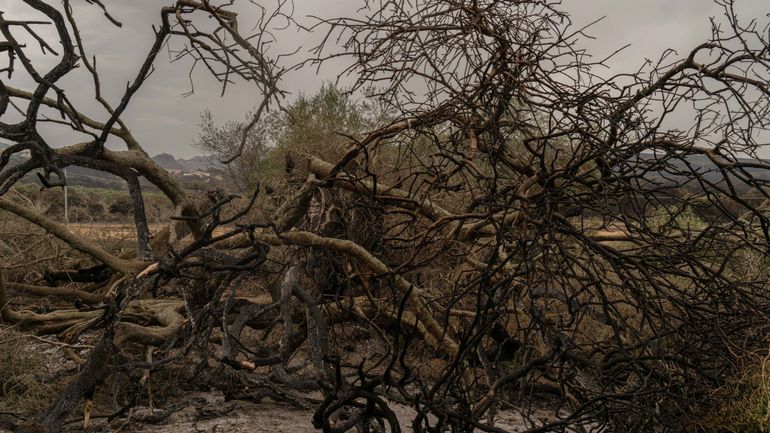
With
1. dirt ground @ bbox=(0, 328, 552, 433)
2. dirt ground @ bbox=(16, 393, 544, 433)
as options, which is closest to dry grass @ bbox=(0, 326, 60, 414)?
dirt ground @ bbox=(0, 328, 552, 433)

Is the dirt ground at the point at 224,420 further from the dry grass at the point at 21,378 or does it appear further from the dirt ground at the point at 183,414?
the dry grass at the point at 21,378

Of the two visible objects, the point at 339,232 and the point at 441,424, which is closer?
the point at 441,424

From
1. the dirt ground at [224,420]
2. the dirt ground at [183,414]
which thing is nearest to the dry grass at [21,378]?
the dirt ground at [183,414]

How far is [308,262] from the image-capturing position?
17.3 ft

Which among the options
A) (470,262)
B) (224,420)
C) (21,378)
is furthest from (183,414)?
(470,262)

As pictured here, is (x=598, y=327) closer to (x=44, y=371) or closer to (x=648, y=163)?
(x=648, y=163)

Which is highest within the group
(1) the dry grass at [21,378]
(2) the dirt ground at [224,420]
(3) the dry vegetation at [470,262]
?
(3) the dry vegetation at [470,262]

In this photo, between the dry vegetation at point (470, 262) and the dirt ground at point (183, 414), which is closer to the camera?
the dry vegetation at point (470, 262)

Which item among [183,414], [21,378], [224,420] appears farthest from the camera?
[183,414]

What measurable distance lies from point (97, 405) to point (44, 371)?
1.82ft

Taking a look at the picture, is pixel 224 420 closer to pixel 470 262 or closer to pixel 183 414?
pixel 183 414

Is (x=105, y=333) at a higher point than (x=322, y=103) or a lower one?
lower

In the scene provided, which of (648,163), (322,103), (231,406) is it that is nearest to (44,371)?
(231,406)

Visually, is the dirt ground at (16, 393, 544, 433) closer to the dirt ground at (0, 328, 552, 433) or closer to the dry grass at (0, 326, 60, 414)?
the dirt ground at (0, 328, 552, 433)
